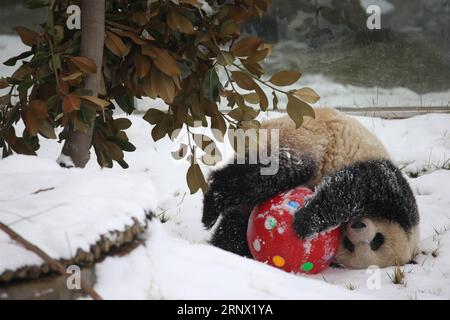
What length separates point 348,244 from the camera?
7.32ft

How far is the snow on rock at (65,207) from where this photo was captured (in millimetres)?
1003

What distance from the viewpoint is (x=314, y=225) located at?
2037mm

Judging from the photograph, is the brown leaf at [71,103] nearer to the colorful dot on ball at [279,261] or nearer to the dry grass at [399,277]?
the colorful dot on ball at [279,261]

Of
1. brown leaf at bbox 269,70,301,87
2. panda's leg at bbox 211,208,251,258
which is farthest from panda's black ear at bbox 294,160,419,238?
brown leaf at bbox 269,70,301,87

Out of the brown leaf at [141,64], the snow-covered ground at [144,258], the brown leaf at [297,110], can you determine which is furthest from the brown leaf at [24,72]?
the brown leaf at [297,110]

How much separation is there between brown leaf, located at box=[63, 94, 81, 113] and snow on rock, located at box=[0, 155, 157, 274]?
0.30m

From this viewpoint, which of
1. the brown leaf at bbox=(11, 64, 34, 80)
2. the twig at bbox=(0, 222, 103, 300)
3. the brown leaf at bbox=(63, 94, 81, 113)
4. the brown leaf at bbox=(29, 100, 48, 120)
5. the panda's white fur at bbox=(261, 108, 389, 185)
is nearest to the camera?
the twig at bbox=(0, 222, 103, 300)

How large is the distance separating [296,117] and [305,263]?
60 centimetres

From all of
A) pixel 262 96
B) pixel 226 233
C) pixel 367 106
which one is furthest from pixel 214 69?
pixel 367 106

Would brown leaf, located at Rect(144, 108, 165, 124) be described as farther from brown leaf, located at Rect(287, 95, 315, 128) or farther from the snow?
brown leaf, located at Rect(287, 95, 315, 128)

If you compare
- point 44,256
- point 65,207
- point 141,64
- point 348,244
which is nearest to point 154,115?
point 141,64

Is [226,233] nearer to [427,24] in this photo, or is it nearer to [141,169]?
[141,169]

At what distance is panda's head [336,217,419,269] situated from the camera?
2182 millimetres

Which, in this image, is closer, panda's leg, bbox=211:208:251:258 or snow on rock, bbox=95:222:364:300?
snow on rock, bbox=95:222:364:300
